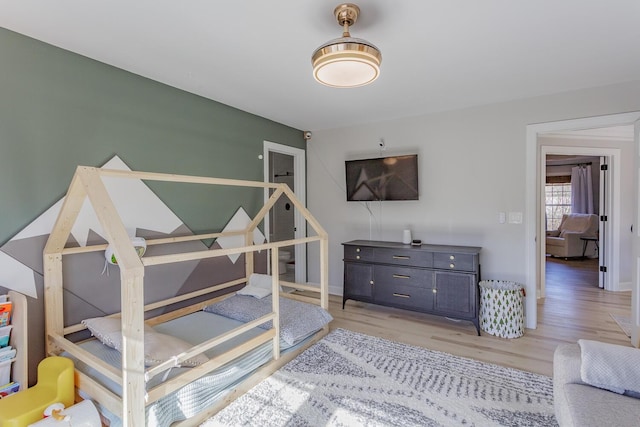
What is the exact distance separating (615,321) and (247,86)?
436cm

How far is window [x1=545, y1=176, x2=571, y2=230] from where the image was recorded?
26.6 ft

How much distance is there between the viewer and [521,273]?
3262mm

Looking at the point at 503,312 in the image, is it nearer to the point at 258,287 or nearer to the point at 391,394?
the point at 391,394

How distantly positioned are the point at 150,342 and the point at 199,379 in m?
0.38

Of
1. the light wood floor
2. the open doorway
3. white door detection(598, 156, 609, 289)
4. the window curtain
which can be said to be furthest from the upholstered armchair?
the light wood floor

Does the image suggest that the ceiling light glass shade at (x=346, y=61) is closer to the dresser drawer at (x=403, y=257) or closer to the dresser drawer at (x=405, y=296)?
the dresser drawer at (x=403, y=257)

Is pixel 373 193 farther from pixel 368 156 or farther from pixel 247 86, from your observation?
pixel 247 86

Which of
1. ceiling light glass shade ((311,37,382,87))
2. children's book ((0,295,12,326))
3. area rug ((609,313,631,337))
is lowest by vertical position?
area rug ((609,313,631,337))

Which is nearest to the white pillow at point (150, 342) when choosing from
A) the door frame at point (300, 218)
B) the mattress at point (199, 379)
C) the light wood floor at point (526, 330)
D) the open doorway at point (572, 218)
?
the mattress at point (199, 379)

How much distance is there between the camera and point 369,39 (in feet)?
6.81

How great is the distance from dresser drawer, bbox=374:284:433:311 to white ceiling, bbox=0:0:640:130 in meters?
1.98


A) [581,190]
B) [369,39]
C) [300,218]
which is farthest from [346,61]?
[581,190]

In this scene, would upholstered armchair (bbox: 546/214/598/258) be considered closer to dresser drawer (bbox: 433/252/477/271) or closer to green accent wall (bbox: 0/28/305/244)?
dresser drawer (bbox: 433/252/477/271)

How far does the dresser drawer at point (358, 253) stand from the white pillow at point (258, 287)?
1.06 metres
